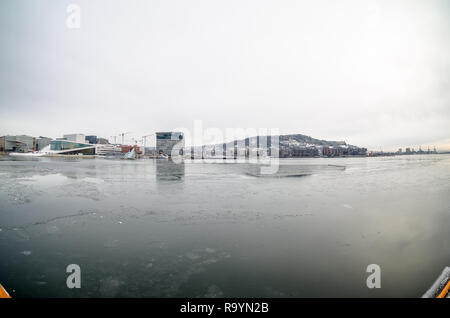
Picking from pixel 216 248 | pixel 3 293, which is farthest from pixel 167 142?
pixel 3 293

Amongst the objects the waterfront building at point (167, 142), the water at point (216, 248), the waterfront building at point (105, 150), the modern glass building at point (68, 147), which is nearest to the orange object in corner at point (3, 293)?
the water at point (216, 248)

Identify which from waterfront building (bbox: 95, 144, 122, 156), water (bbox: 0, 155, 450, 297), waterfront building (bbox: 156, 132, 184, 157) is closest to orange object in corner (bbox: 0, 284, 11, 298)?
water (bbox: 0, 155, 450, 297)

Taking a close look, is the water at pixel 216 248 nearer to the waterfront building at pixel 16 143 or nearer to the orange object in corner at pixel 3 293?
the orange object in corner at pixel 3 293

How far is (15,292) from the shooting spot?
3771mm

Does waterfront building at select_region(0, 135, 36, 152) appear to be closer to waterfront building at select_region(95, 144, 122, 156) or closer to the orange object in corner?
waterfront building at select_region(95, 144, 122, 156)

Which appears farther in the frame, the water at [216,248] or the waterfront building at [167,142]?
the waterfront building at [167,142]

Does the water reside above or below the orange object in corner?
below

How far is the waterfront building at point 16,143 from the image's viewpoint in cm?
10171

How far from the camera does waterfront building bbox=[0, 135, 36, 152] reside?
10171cm
